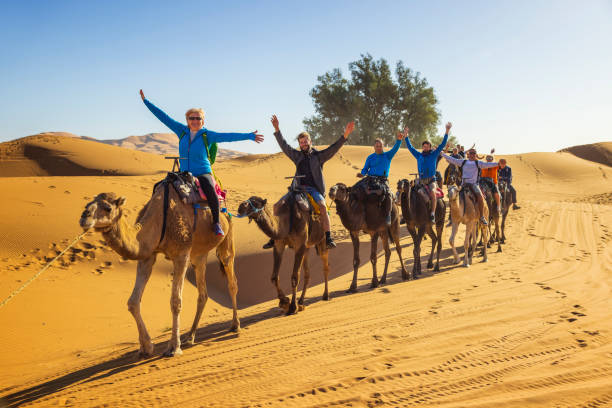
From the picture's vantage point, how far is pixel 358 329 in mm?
5965

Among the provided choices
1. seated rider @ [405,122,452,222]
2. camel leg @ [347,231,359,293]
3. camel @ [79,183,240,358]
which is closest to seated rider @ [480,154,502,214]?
seated rider @ [405,122,452,222]

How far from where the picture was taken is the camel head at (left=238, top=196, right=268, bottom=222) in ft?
20.6

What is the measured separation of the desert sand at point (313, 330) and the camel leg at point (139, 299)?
22 centimetres

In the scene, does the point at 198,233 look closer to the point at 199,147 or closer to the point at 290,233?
the point at 199,147

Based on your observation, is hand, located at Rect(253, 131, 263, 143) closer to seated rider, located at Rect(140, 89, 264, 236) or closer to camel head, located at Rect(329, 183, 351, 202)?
seated rider, located at Rect(140, 89, 264, 236)

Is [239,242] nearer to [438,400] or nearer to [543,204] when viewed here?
[438,400]

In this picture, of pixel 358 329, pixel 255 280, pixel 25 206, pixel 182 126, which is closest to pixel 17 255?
pixel 25 206

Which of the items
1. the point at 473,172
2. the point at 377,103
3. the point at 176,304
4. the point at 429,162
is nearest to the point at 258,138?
the point at 176,304

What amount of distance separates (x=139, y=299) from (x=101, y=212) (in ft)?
4.30

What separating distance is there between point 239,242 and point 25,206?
6.56 meters

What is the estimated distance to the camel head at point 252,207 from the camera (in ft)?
20.6

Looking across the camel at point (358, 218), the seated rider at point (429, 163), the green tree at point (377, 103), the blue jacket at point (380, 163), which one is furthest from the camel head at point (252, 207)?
the green tree at point (377, 103)

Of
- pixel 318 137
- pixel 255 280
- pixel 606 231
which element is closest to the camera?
pixel 255 280

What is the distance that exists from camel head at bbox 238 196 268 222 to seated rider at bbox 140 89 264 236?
0.49 meters
